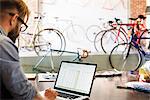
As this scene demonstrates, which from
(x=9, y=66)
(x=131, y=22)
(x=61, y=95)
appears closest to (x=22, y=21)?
(x=9, y=66)

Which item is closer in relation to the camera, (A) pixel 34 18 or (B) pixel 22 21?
(B) pixel 22 21

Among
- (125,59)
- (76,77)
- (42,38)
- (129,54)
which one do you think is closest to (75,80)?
(76,77)

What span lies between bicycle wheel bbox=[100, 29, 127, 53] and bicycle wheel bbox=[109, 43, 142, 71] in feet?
1.97

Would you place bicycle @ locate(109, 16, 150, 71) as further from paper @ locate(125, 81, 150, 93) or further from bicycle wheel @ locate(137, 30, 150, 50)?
paper @ locate(125, 81, 150, 93)

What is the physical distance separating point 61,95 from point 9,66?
655 mm

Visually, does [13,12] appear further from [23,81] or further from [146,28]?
[146,28]

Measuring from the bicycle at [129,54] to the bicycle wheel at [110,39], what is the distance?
467 millimetres

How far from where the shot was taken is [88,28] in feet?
22.9

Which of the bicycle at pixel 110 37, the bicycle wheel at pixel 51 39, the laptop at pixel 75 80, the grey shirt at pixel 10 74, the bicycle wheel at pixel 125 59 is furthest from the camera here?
the bicycle at pixel 110 37

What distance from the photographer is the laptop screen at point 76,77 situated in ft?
5.67

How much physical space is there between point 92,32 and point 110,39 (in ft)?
1.46

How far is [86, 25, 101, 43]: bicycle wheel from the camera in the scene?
6.97 meters

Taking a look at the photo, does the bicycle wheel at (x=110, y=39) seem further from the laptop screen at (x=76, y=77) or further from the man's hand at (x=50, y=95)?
the man's hand at (x=50, y=95)

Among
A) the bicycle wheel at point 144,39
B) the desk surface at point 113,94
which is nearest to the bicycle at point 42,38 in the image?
the bicycle wheel at point 144,39
